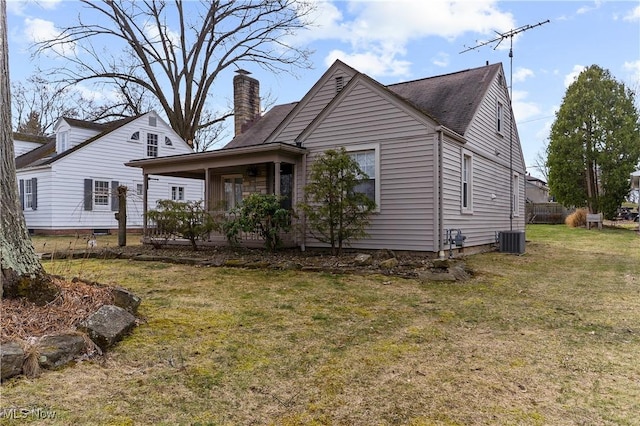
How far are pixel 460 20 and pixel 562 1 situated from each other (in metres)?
2.45

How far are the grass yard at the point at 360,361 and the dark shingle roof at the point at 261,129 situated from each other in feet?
26.2

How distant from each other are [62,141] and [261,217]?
51.8 feet

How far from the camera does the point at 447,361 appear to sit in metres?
3.47

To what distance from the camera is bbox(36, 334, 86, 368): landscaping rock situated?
307 cm

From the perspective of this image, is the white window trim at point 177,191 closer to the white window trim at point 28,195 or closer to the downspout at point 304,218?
the white window trim at point 28,195

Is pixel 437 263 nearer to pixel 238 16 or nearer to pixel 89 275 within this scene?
pixel 89 275

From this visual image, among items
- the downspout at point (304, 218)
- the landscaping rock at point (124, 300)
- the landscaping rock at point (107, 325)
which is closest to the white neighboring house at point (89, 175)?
the downspout at point (304, 218)

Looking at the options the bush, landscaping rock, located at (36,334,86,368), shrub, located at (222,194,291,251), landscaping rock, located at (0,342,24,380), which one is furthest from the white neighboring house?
the bush

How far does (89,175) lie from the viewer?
19.3 meters

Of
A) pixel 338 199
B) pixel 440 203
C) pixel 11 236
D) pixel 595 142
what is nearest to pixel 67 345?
pixel 11 236

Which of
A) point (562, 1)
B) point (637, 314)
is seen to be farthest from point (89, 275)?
point (562, 1)

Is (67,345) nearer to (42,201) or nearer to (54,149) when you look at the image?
(42,201)

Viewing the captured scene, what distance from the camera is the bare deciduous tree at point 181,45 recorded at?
2242cm

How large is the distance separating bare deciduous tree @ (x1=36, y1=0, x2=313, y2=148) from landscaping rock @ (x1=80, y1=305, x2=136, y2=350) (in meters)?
20.8
